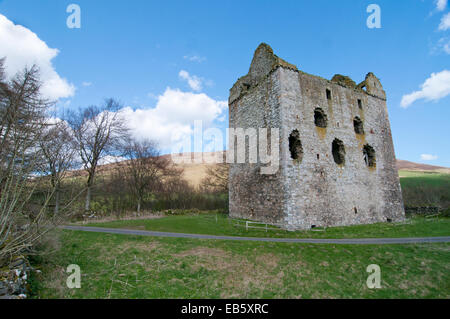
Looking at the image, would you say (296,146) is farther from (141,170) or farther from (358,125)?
(141,170)

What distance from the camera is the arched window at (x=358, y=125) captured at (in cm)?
1869

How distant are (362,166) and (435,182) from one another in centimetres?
2585

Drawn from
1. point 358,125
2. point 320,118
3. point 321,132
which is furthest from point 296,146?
point 358,125

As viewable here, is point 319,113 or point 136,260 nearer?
point 136,260

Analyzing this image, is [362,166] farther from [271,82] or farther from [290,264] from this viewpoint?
[290,264]

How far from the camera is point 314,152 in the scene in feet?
50.2

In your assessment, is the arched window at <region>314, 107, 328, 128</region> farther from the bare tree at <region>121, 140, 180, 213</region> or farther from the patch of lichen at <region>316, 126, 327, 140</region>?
the bare tree at <region>121, 140, 180, 213</region>

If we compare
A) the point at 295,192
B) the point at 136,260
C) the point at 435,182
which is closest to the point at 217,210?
the point at 295,192

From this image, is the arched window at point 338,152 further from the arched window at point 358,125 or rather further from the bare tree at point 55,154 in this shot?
the bare tree at point 55,154

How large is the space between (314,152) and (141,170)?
20.0 meters

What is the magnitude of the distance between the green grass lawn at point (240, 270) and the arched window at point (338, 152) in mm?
8276

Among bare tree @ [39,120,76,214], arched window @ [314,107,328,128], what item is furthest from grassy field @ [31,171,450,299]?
arched window @ [314,107,328,128]

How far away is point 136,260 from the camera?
799 centimetres

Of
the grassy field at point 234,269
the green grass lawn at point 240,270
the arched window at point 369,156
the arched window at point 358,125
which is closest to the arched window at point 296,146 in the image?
the grassy field at point 234,269
